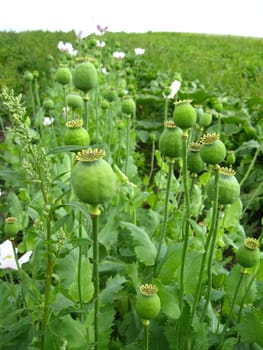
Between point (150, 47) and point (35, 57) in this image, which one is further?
point (150, 47)

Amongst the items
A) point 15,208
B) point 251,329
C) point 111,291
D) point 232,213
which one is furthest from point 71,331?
point 232,213

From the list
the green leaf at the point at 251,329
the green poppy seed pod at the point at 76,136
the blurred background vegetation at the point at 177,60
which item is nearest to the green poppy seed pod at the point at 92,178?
the green poppy seed pod at the point at 76,136

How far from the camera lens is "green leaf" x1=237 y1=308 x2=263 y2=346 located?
A: 107 centimetres

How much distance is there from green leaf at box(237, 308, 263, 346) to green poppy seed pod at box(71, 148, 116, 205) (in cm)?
56

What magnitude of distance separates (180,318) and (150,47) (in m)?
7.57

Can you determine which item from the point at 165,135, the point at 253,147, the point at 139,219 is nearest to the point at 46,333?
the point at 165,135

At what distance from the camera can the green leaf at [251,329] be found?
1.07 meters

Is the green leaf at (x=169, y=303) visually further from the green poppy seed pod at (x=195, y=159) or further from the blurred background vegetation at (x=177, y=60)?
the blurred background vegetation at (x=177, y=60)

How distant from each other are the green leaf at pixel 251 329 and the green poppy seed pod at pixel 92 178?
1.83 ft

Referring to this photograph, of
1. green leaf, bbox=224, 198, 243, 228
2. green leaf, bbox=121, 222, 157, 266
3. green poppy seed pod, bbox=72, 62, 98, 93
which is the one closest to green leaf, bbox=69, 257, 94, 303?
green leaf, bbox=121, 222, 157, 266

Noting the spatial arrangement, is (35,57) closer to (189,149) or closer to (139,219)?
(139,219)

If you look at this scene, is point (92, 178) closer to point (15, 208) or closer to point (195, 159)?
point (195, 159)

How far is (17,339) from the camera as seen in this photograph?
1021 mm

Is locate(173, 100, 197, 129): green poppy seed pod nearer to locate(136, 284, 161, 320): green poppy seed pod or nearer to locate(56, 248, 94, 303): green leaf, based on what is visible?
locate(136, 284, 161, 320): green poppy seed pod
